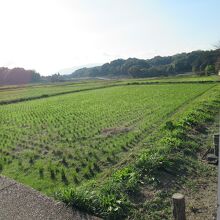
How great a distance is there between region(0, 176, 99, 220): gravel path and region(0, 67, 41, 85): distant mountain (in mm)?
98362

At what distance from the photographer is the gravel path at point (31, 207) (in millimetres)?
5125

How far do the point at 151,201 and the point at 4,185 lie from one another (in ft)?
11.0

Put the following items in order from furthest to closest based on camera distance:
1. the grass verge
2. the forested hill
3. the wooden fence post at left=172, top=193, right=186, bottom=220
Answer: the forested hill < the grass verge < the wooden fence post at left=172, top=193, right=186, bottom=220

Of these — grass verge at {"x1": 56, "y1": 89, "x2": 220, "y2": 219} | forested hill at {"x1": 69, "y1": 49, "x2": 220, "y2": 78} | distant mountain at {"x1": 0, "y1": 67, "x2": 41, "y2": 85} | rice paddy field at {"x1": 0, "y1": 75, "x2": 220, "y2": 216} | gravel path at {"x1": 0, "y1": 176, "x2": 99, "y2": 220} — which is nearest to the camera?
gravel path at {"x1": 0, "y1": 176, "x2": 99, "y2": 220}

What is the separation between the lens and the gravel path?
202 inches

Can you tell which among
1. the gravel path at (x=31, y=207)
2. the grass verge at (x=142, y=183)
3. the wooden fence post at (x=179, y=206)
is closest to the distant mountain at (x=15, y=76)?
the grass verge at (x=142, y=183)

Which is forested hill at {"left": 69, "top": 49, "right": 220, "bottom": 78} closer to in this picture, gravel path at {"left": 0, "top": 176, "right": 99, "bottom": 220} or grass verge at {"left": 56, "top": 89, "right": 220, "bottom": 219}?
grass verge at {"left": 56, "top": 89, "right": 220, "bottom": 219}

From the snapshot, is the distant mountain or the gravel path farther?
the distant mountain

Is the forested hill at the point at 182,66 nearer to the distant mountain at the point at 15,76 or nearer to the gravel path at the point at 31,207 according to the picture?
the distant mountain at the point at 15,76

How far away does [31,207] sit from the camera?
17.8 feet

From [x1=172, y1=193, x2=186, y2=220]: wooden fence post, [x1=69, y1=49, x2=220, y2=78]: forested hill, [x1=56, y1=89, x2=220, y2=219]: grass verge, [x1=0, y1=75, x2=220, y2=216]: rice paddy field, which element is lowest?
[x1=0, y1=75, x2=220, y2=216]: rice paddy field

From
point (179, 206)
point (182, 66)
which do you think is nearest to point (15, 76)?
point (182, 66)

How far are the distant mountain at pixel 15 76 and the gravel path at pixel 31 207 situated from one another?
3873 inches

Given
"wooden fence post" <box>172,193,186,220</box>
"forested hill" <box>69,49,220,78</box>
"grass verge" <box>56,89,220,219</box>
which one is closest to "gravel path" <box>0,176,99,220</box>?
"grass verge" <box>56,89,220,219</box>
